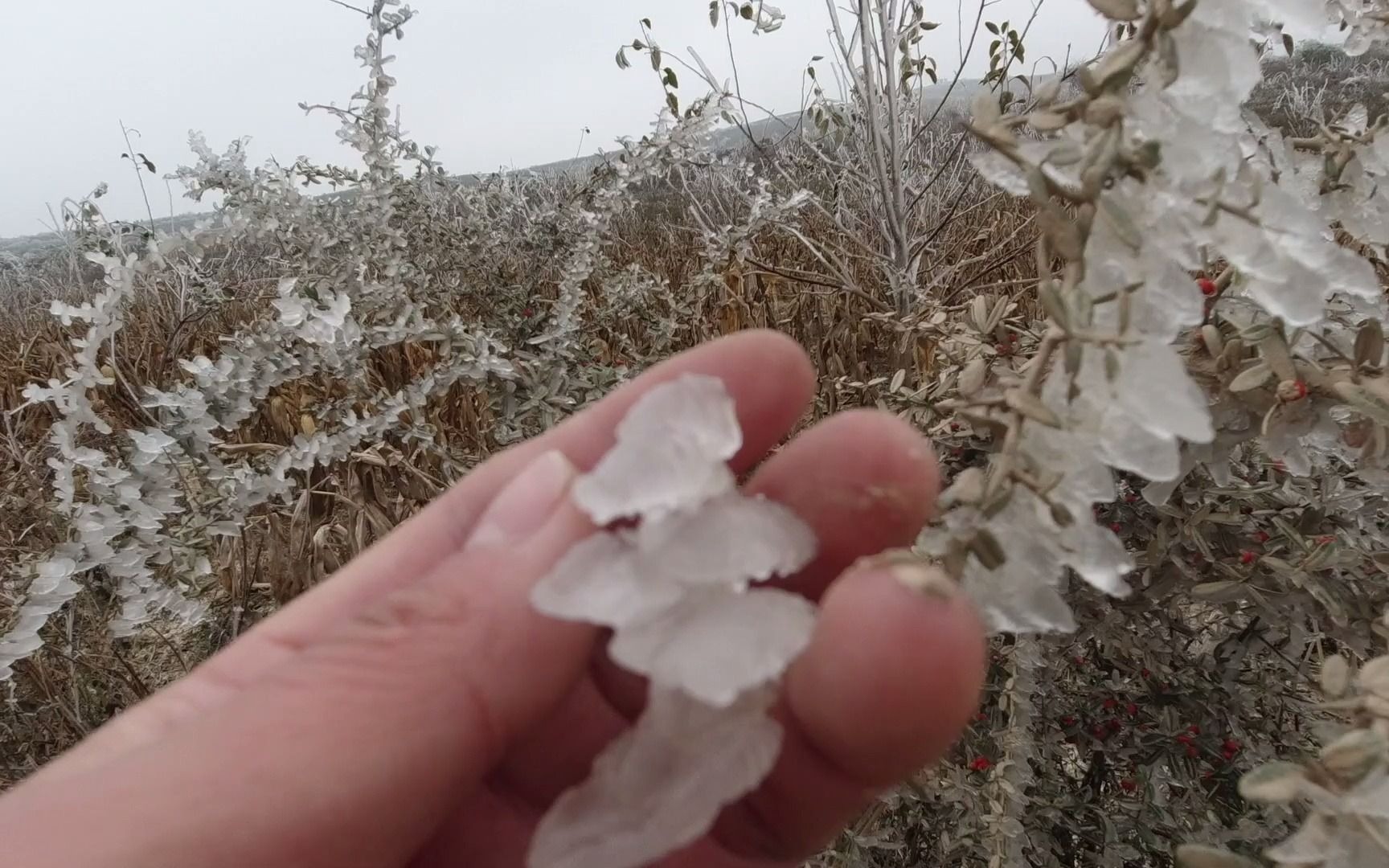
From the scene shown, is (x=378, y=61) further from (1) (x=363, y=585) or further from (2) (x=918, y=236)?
(2) (x=918, y=236)

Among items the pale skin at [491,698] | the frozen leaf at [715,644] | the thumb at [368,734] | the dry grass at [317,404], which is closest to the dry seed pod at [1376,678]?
the pale skin at [491,698]

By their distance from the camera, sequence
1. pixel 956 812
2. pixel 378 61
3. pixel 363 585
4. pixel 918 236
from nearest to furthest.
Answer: pixel 363 585, pixel 956 812, pixel 378 61, pixel 918 236

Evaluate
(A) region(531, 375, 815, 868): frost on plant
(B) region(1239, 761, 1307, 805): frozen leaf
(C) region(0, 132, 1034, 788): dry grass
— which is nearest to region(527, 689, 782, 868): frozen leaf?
(A) region(531, 375, 815, 868): frost on plant

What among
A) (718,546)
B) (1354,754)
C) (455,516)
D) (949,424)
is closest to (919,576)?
(718,546)

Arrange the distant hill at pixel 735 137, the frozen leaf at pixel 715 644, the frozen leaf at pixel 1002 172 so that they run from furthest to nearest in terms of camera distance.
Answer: the distant hill at pixel 735 137 → the frozen leaf at pixel 1002 172 → the frozen leaf at pixel 715 644

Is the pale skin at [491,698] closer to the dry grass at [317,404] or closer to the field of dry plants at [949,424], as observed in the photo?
the field of dry plants at [949,424]

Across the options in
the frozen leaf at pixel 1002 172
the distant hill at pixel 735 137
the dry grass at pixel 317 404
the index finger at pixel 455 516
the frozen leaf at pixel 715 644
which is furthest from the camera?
the distant hill at pixel 735 137

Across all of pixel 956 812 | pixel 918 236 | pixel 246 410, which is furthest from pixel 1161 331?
pixel 918 236
